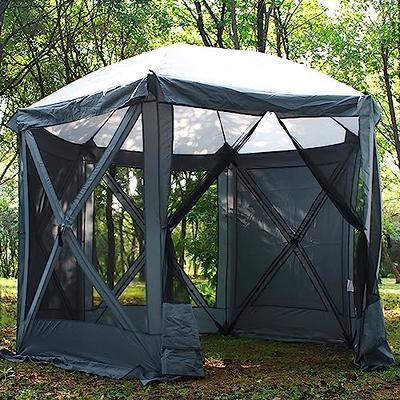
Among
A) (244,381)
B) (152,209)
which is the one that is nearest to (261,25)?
(152,209)

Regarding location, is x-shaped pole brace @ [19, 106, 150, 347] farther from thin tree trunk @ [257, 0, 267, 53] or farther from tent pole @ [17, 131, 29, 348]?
thin tree trunk @ [257, 0, 267, 53]

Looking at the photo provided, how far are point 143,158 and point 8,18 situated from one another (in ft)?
19.5

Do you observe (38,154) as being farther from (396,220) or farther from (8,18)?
(396,220)

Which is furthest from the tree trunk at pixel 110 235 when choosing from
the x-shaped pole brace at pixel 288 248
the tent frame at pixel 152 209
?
the x-shaped pole brace at pixel 288 248

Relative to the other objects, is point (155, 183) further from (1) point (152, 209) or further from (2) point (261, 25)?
(2) point (261, 25)

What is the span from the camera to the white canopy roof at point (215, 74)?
4.75 meters

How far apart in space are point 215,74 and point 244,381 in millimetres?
2126

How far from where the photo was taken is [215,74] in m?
4.95

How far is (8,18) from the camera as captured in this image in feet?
32.0

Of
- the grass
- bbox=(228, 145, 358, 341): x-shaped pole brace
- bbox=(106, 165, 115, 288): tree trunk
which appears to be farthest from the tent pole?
bbox=(228, 145, 358, 341): x-shaped pole brace

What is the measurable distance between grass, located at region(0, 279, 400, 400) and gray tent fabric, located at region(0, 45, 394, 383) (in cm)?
17

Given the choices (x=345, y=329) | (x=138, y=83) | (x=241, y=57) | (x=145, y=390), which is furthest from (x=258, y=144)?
(x=145, y=390)

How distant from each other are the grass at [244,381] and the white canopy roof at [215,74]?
191cm

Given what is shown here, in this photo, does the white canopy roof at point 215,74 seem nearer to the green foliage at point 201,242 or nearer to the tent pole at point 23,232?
the tent pole at point 23,232
